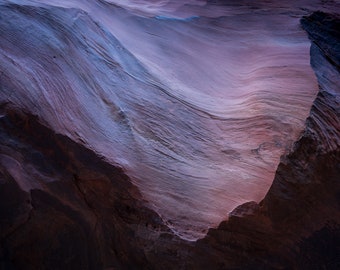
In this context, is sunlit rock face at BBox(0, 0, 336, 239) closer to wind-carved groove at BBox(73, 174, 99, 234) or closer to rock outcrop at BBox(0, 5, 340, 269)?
rock outcrop at BBox(0, 5, 340, 269)

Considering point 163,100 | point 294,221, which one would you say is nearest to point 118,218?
point 163,100

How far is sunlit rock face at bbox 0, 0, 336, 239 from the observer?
246cm

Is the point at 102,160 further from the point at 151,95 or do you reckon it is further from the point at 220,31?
the point at 220,31

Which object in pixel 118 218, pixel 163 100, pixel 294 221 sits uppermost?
pixel 163 100

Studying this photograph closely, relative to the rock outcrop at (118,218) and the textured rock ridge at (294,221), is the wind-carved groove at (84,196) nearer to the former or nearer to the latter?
the rock outcrop at (118,218)

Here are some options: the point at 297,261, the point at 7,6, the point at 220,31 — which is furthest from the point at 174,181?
the point at 220,31

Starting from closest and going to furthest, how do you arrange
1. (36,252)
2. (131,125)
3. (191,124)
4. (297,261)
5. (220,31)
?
(36,252) → (297,261) → (131,125) → (191,124) → (220,31)

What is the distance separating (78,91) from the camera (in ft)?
8.55

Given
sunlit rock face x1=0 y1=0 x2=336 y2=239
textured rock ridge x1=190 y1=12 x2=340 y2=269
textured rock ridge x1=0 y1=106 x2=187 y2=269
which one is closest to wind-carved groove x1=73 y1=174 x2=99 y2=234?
textured rock ridge x1=0 y1=106 x2=187 y2=269

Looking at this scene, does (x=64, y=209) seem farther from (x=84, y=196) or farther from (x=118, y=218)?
(x=118, y=218)

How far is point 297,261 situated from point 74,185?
1.58m

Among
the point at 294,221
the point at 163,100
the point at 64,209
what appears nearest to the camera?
the point at 64,209

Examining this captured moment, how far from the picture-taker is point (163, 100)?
3.00 metres

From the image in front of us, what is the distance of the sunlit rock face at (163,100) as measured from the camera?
2457 mm
